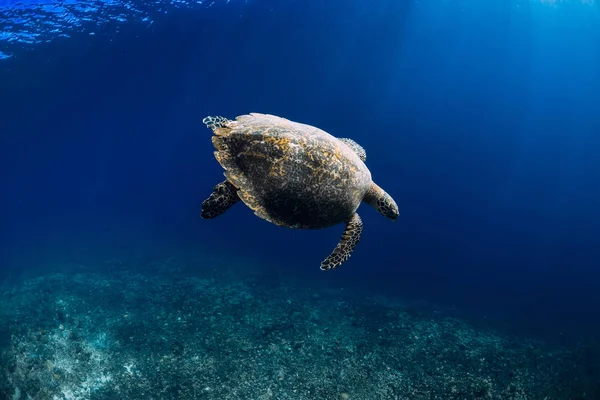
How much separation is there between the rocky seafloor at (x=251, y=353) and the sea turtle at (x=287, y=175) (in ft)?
19.7

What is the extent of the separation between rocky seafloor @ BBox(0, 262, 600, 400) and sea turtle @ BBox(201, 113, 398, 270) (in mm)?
5998

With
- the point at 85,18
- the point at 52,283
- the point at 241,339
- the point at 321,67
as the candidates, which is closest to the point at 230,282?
the point at 241,339

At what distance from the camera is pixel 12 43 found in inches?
921

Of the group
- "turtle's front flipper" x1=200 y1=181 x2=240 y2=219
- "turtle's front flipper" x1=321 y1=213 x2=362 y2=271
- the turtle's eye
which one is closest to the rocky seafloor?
"turtle's front flipper" x1=321 y1=213 x2=362 y2=271

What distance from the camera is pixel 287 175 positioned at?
3.97 meters

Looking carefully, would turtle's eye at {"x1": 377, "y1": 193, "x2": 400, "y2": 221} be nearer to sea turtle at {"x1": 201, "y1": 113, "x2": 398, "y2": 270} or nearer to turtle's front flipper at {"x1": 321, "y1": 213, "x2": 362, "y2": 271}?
turtle's front flipper at {"x1": 321, "y1": 213, "x2": 362, "y2": 271}

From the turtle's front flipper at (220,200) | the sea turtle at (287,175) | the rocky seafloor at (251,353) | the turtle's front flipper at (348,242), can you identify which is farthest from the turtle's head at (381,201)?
the rocky seafloor at (251,353)

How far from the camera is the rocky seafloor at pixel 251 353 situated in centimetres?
845

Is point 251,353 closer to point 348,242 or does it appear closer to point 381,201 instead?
point 348,242

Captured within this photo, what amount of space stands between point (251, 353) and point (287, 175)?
7.66 metres

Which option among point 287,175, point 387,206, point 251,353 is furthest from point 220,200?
point 251,353

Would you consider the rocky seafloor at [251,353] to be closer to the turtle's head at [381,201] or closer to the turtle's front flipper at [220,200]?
the turtle's head at [381,201]

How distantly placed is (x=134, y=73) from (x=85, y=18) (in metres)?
17.9

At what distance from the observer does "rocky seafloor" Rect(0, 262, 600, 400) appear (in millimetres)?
8453
